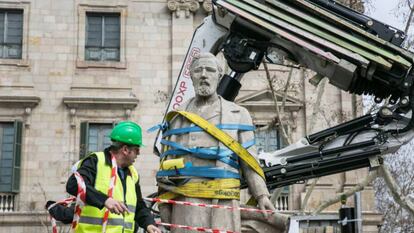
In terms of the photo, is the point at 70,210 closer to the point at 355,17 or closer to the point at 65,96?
the point at 355,17

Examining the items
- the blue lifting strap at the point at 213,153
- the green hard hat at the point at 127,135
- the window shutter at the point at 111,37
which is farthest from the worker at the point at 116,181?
the window shutter at the point at 111,37

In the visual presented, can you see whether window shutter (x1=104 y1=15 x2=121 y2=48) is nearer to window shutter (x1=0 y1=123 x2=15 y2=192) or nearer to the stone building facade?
the stone building facade

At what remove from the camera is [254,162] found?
6.40 meters

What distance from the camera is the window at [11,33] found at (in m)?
23.7

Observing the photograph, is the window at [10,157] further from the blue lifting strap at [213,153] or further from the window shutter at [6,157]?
the blue lifting strap at [213,153]

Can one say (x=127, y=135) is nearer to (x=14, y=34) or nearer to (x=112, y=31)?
(x=112, y=31)

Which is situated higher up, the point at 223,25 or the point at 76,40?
the point at 76,40

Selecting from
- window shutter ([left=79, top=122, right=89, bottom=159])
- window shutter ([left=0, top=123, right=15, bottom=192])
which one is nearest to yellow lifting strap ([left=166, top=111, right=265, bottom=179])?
window shutter ([left=79, top=122, right=89, bottom=159])

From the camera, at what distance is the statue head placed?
6.51 meters

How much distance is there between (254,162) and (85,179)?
1.61m

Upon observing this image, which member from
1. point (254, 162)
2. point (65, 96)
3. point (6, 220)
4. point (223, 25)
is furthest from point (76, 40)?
point (254, 162)

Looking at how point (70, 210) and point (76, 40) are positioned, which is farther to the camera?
point (76, 40)

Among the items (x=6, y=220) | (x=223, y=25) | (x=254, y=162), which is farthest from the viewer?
(x=6, y=220)

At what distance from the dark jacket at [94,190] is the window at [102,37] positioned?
61.1 feet
